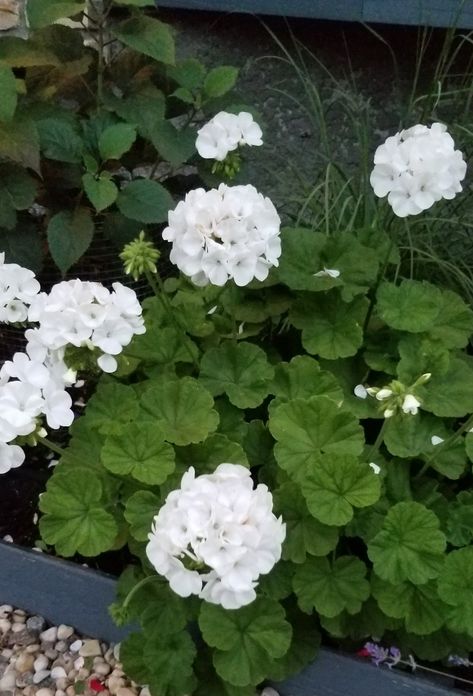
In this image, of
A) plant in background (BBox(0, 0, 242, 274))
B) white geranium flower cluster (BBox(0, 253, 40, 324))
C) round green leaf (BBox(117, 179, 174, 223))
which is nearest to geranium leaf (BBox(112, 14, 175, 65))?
plant in background (BBox(0, 0, 242, 274))

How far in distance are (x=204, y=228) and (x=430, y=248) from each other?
0.86 metres

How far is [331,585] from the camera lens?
125 centimetres

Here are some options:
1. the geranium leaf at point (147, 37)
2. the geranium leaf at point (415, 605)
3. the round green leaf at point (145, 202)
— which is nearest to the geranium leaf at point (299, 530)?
the geranium leaf at point (415, 605)

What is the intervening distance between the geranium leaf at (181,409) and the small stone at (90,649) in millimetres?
494

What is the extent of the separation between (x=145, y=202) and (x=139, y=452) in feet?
2.08

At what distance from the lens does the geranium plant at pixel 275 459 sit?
1.16 meters

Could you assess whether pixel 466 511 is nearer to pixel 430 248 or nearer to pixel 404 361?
pixel 404 361

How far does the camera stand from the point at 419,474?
142 cm

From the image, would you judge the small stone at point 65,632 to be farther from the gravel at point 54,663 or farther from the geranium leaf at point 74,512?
the geranium leaf at point 74,512

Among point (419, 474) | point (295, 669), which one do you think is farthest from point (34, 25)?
point (295, 669)

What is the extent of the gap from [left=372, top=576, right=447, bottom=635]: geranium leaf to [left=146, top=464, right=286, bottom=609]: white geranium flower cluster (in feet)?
1.00

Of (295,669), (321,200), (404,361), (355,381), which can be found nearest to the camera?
(295,669)

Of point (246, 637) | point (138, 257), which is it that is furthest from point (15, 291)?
point (246, 637)

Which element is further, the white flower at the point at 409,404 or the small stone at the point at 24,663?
the small stone at the point at 24,663
